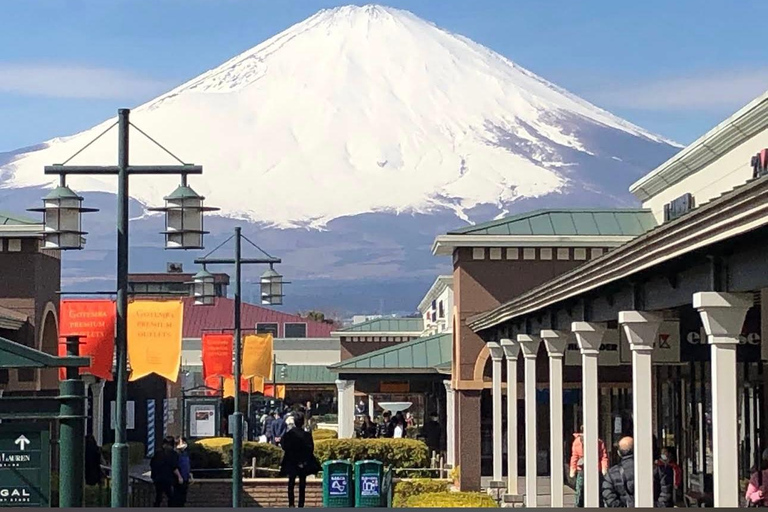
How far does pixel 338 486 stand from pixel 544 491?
25.4 feet

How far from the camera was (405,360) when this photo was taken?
3756 cm

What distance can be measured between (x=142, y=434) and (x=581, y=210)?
1591 centimetres

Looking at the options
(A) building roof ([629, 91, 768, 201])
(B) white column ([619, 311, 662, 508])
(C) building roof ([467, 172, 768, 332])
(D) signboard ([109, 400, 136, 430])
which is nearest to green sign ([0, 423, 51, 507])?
(C) building roof ([467, 172, 768, 332])

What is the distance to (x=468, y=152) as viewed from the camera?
7303 inches

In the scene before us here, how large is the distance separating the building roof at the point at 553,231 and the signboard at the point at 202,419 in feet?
25.6

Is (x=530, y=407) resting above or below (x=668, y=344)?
below

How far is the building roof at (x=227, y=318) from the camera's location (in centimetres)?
9162

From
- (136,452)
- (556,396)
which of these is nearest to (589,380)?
(556,396)

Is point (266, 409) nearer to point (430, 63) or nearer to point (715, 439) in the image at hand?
point (715, 439)

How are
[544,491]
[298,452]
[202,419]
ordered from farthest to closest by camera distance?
[202,419] → [544,491] → [298,452]

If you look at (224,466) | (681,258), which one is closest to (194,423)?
A: (224,466)

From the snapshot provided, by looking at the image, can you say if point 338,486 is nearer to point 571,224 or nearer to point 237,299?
point 237,299

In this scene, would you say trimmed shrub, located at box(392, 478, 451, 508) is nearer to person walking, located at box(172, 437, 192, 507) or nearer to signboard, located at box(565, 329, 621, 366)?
person walking, located at box(172, 437, 192, 507)

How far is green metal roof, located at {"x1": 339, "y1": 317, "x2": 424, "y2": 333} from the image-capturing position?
235ft
